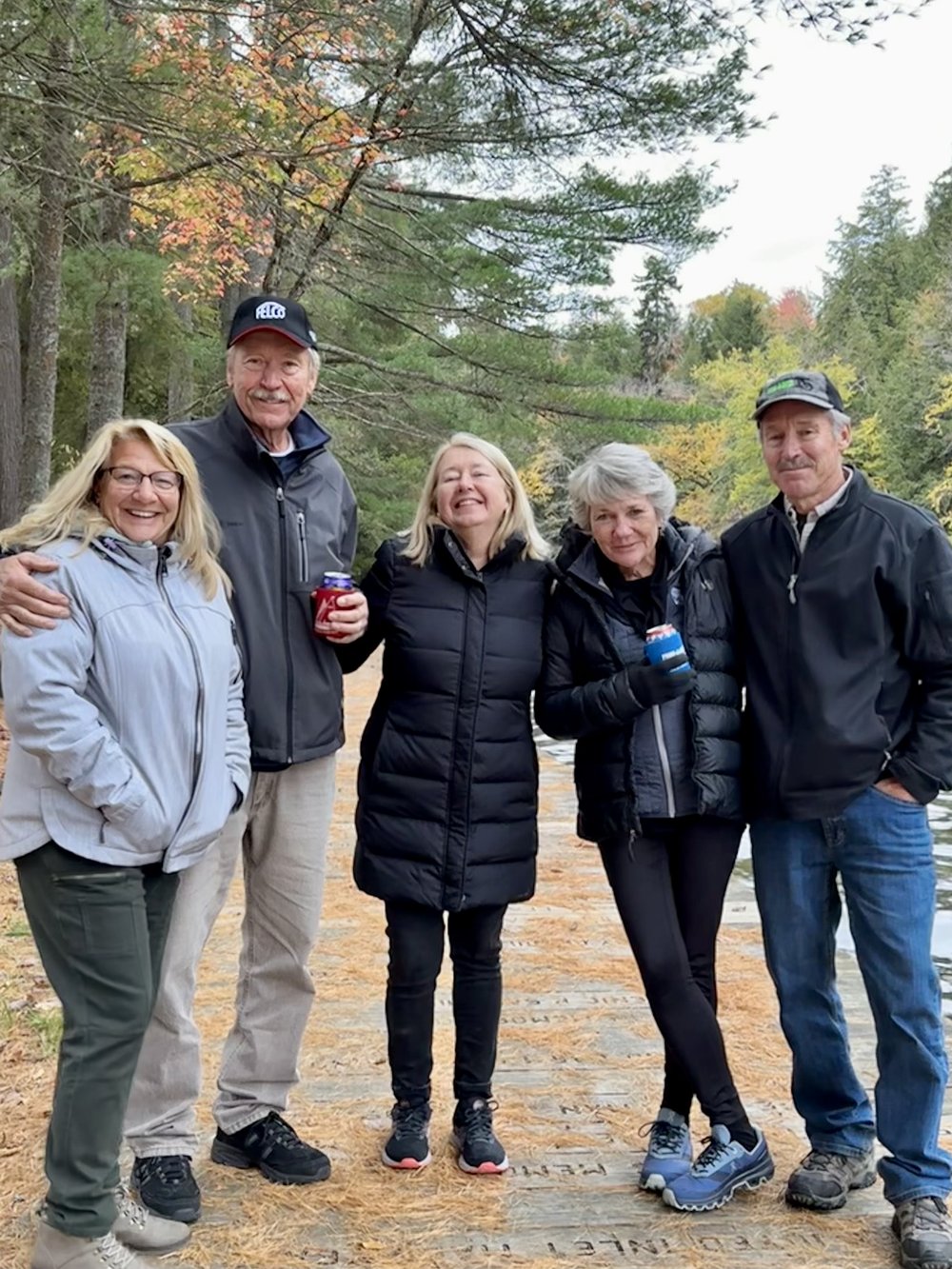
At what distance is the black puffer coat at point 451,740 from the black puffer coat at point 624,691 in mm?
118

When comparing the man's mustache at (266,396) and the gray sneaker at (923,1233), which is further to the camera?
the man's mustache at (266,396)

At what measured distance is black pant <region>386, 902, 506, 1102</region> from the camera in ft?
10.2

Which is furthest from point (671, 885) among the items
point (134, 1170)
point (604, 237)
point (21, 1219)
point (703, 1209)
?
point (604, 237)

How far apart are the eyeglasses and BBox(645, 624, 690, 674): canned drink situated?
122 cm

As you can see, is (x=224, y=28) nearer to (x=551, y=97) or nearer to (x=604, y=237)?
(x=551, y=97)

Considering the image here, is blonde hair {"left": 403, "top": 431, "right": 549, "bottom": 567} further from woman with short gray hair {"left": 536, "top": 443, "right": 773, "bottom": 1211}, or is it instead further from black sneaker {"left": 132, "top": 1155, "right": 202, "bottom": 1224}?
black sneaker {"left": 132, "top": 1155, "right": 202, "bottom": 1224}

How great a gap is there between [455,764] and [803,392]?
1342mm

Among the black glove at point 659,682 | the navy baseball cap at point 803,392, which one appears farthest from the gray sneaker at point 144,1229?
the navy baseball cap at point 803,392

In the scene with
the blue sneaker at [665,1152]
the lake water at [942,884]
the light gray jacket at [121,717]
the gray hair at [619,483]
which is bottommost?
the lake water at [942,884]

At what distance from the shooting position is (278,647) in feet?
9.70

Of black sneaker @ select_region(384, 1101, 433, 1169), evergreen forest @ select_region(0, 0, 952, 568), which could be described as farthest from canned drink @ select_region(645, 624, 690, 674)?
evergreen forest @ select_region(0, 0, 952, 568)

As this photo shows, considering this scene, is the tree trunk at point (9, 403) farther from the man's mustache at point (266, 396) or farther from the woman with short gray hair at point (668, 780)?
the woman with short gray hair at point (668, 780)

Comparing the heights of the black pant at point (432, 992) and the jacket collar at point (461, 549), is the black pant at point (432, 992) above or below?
below

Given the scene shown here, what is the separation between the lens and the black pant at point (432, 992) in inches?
123
